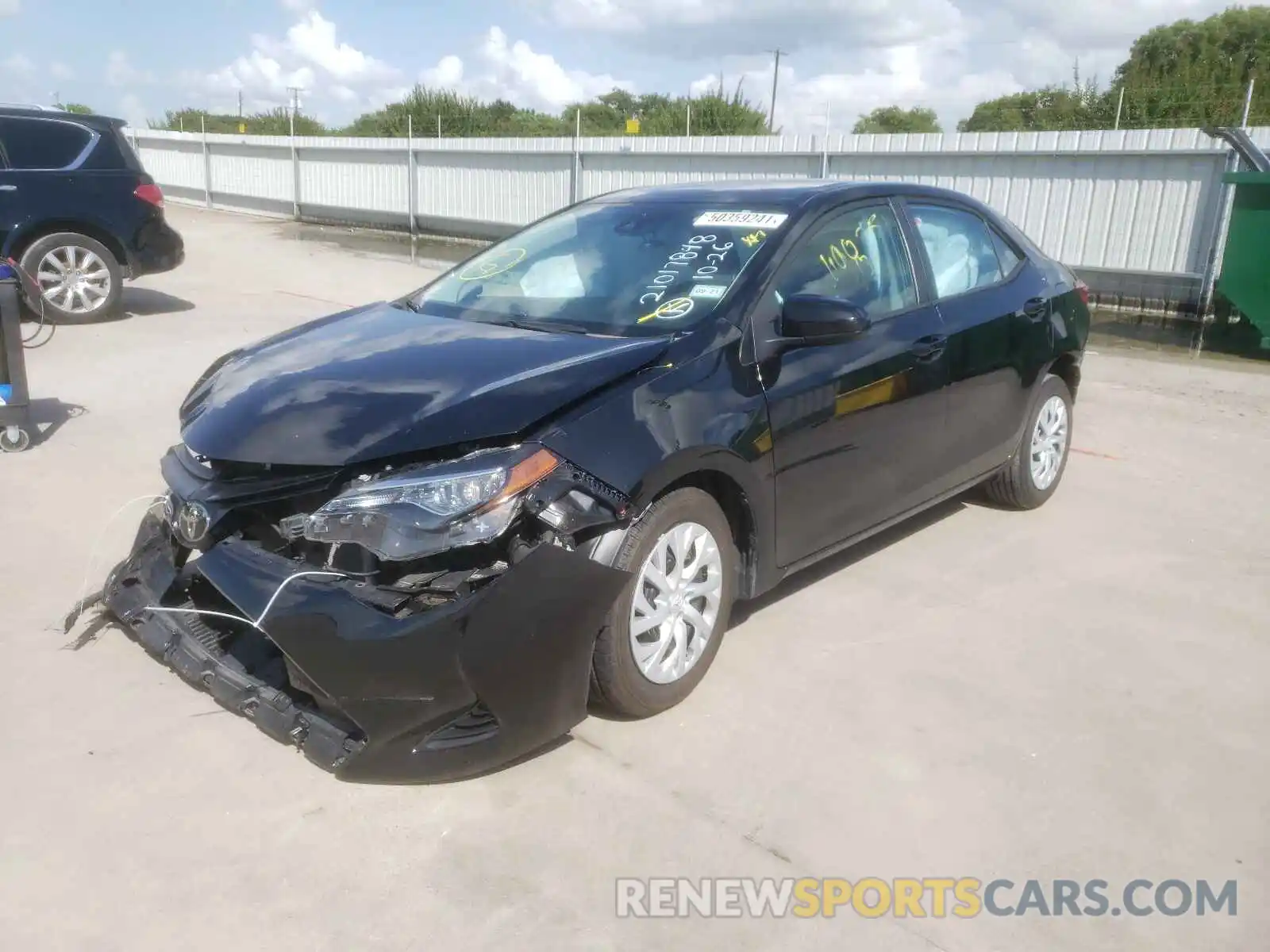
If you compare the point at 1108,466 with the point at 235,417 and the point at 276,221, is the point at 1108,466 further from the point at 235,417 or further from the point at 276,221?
the point at 276,221

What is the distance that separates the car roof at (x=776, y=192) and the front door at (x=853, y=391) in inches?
3.2

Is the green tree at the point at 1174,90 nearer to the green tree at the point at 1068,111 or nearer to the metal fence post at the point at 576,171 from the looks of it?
the green tree at the point at 1068,111

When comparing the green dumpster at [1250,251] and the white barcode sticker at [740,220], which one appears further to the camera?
the green dumpster at [1250,251]

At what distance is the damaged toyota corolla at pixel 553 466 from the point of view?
9.13 feet

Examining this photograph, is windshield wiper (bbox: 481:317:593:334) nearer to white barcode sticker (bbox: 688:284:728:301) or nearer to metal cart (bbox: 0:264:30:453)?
white barcode sticker (bbox: 688:284:728:301)

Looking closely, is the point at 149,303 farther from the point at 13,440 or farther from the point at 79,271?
the point at 13,440

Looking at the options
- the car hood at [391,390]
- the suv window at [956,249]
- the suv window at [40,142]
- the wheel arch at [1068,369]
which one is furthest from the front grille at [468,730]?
the suv window at [40,142]

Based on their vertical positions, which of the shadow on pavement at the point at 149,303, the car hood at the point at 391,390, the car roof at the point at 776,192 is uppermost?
the car roof at the point at 776,192

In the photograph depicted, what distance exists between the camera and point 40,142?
963cm

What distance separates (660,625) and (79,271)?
28.7 feet

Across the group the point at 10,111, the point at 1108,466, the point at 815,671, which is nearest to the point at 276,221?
the point at 10,111

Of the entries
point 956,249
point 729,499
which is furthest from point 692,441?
point 956,249

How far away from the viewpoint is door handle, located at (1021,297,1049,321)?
16.6 feet

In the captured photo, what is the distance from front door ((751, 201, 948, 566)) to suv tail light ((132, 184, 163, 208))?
817 centimetres
